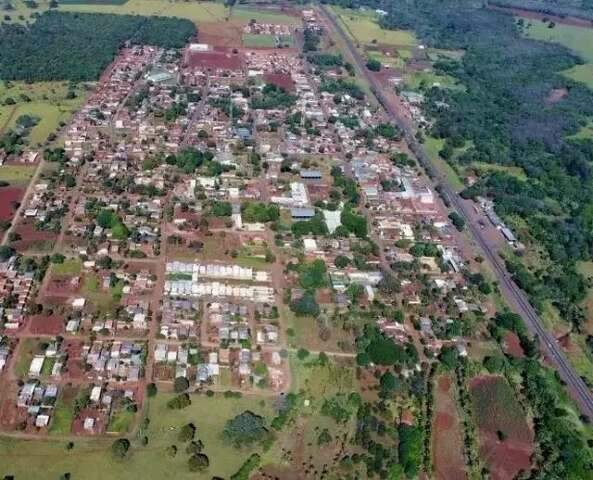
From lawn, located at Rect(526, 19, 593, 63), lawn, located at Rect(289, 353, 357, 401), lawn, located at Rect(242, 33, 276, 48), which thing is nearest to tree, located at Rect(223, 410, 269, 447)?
lawn, located at Rect(289, 353, 357, 401)

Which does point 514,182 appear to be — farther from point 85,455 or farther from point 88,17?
point 88,17

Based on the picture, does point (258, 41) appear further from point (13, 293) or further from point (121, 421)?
point (121, 421)

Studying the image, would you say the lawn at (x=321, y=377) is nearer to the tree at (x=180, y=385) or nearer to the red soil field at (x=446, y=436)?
the red soil field at (x=446, y=436)

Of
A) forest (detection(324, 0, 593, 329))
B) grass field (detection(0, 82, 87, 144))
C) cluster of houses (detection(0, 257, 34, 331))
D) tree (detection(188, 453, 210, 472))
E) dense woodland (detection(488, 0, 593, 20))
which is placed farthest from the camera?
dense woodland (detection(488, 0, 593, 20))

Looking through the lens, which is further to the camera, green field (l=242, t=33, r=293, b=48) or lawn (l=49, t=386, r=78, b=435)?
green field (l=242, t=33, r=293, b=48)

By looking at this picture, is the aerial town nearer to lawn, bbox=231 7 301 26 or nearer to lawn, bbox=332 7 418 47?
lawn, bbox=332 7 418 47

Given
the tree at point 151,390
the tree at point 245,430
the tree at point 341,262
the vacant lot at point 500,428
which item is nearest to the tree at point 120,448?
the tree at point 151,390
